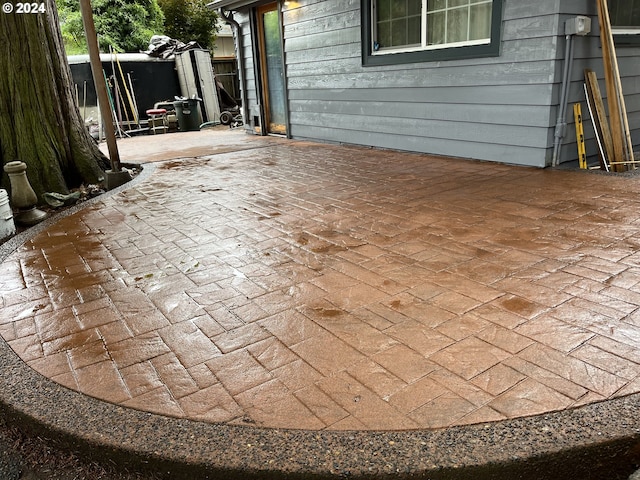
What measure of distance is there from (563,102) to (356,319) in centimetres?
377

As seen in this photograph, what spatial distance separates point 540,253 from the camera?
9.21 ft

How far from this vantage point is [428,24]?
5734 millimetres

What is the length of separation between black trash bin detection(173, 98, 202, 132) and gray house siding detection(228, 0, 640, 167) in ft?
12.5

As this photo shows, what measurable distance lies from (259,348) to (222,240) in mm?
1488

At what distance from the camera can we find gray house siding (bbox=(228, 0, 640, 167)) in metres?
4.71

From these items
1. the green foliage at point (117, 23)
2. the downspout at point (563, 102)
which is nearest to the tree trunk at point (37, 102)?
the downspout at point (563, 102)

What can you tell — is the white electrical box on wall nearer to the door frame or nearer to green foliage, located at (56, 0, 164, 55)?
the door frame

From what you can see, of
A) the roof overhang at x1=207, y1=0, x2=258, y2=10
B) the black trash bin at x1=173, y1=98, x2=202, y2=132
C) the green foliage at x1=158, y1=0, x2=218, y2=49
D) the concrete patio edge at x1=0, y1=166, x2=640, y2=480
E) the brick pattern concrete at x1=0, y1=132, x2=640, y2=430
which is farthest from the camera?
the green foliage at x1=158, y1=0, x2=218, y2=49

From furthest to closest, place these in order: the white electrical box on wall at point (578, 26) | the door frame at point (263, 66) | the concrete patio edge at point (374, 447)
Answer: the door frame at point (263, 66) < the white electrical box on wall at point (578, 26) < the concrete patio edge at point (374, 447)

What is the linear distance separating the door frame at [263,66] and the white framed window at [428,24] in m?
2.34

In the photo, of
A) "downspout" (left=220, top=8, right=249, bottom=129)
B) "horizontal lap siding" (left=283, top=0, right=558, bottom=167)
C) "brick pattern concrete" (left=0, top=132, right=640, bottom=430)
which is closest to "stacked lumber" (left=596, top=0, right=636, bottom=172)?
"horizontal lap siding" (left=283, top=0, right=558, bottom=167)

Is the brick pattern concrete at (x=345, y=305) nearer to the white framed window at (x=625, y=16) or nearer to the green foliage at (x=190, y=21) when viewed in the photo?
→ the white framed window at (x=625, y=16)

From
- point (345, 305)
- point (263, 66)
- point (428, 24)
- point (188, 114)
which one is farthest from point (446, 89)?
point (188, 114)

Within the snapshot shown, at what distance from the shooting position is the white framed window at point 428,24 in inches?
206
